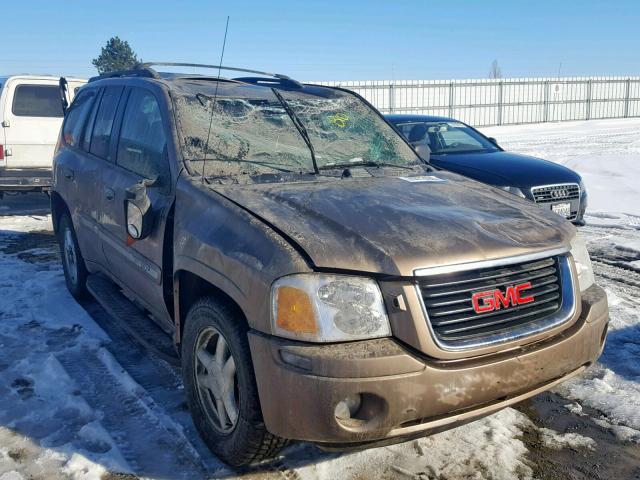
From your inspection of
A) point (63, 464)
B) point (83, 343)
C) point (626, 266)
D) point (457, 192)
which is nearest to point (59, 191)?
point (83, 343)

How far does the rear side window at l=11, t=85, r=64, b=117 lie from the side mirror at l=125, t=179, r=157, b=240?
7.65 meters

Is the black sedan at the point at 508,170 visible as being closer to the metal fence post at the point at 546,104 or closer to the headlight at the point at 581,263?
the headlight at the point at 581,263

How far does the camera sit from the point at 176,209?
3283 mm

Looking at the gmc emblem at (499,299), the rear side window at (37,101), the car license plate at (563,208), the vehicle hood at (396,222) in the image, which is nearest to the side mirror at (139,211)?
the vehicle hood at (396,222)

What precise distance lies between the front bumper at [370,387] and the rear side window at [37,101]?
9070 millimetres

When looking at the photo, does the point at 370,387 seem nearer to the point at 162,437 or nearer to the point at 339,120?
the point at 162,437

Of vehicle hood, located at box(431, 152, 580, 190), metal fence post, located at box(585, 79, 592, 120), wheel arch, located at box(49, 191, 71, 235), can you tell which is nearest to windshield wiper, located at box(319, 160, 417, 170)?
wheel arch, located at box(49, 191, 71, 235)

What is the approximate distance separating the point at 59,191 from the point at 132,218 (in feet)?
7.78

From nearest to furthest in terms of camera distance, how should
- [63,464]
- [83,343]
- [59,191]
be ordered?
[63,464] → [83,343] → [59,191]

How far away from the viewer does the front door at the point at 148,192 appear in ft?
11.4

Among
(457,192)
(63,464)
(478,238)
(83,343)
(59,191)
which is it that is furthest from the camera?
(59,191)

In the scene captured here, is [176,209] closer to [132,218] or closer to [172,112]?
[132,218]

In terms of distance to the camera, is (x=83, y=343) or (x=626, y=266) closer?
(x=83, y=343)

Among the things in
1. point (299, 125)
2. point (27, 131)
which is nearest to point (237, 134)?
point (299, 125)
